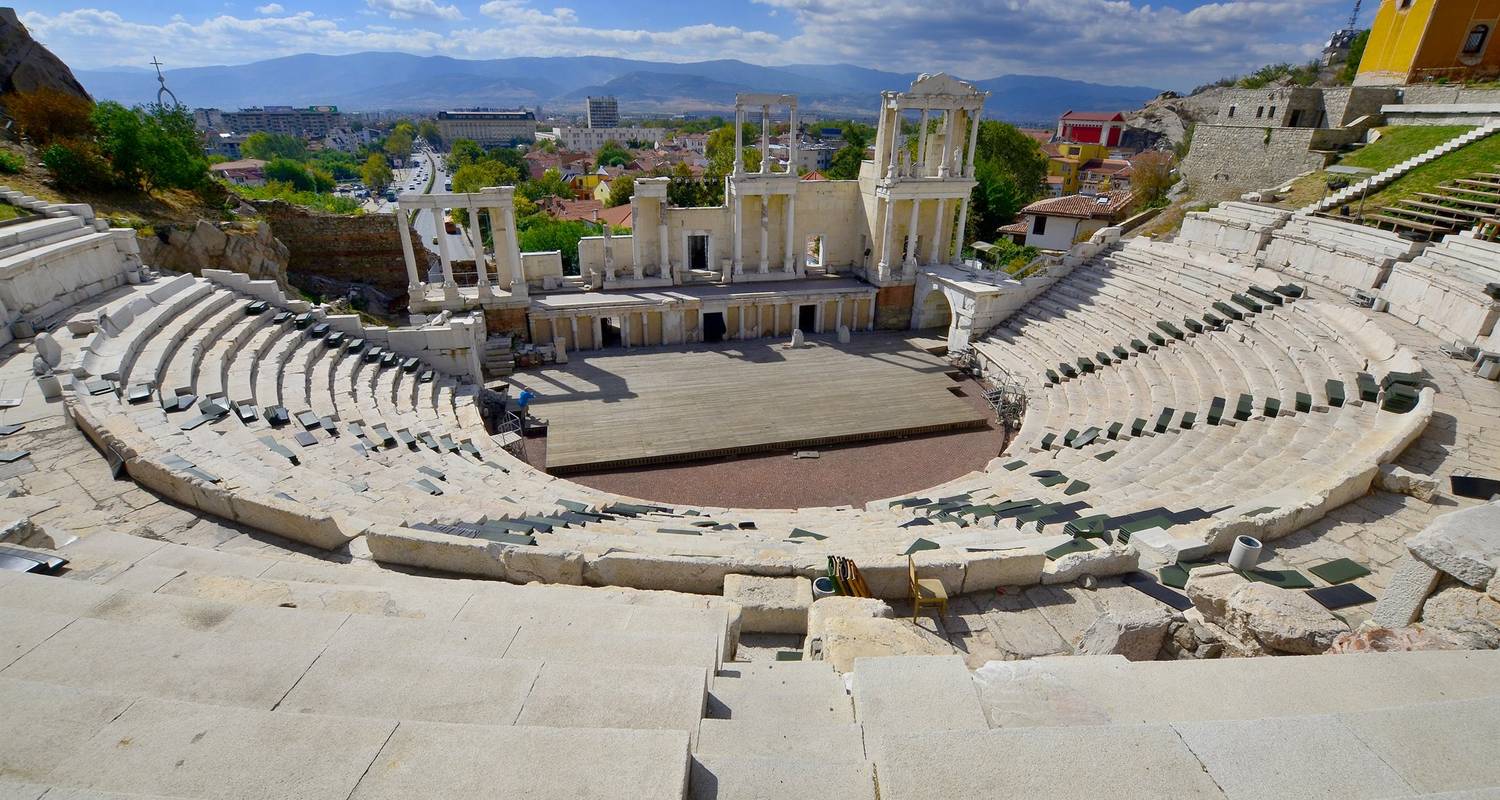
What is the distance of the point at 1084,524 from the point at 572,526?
24.6 feet

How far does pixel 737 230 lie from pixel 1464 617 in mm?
23436

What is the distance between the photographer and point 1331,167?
2672 centimetres

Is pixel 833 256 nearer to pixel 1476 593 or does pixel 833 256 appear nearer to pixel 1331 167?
pixel 1331 167

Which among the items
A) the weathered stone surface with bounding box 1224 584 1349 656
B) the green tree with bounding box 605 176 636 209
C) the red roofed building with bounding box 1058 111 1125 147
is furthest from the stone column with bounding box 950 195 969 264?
the red roofed building with bounding box 1058 111 1125 147

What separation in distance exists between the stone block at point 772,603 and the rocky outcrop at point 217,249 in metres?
21.7

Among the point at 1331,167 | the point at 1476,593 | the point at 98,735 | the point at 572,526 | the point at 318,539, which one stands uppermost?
the point at 1331,167

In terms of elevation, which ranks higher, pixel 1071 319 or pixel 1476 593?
pixel 1476 593

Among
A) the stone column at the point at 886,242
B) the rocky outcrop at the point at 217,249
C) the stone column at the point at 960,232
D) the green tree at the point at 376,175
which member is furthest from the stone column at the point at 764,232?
the green tree at the point at 376,175

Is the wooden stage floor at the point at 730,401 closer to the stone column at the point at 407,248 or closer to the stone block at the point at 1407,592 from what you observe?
the stone column at the point at 407,248

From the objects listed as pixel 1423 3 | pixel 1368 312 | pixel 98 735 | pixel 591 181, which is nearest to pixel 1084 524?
pixel 98 735

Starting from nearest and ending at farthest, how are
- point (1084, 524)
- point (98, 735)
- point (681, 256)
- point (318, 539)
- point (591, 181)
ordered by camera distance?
1. point (98, 735)
2. point (318, 539)
3. point (1084, 524)
4. point (681, 256)
5. point (591, 181)

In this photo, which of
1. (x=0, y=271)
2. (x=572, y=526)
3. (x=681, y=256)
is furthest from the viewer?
(x=681, y=256)

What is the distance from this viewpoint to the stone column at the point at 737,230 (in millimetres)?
25812

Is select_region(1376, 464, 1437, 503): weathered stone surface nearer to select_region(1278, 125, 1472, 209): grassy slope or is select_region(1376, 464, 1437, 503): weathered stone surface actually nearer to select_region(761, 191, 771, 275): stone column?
select_region(761, 191, 771, 275): stone column
